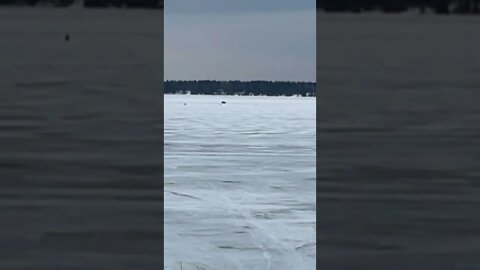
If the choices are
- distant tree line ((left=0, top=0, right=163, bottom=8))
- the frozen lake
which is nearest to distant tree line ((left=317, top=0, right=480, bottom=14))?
distant tree line ((left=0, top=0, right=163, bottom=8))

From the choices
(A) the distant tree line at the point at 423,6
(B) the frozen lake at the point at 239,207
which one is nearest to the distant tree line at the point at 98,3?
(A) the distant tree line at the point at 423,6

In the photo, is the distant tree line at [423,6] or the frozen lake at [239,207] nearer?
the distant tree line at [423,6]

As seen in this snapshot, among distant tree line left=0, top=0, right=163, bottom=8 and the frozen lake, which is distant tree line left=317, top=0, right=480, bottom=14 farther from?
the frozen lake

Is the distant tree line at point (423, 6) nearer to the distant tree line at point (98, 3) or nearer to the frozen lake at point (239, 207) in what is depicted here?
the distant tree line at point (98, 3)

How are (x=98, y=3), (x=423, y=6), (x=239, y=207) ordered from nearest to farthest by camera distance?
1. (x=98, y=3)
2. (x=423, y=6)
3. (x=239, y=207)

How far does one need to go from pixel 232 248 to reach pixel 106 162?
9.43ft

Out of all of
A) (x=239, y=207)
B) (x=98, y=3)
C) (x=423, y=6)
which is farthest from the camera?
(x=239, y=207)

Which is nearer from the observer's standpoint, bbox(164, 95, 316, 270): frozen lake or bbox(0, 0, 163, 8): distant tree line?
bbox(0, 0, 163, 8): distant tree line

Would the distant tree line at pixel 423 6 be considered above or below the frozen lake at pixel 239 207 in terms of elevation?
above

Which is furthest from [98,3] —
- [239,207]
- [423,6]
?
[239,207]

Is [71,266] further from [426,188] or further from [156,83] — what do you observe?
[426,188]

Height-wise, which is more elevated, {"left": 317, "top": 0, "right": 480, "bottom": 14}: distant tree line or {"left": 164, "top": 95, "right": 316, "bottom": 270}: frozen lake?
{"left": 317, "top": 0, "right": 480, "bottom": 14}: distant tree line

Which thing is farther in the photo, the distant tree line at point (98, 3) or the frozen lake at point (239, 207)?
the frozen lake at point (239, 207)

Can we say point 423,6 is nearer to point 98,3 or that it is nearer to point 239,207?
point 98,3
